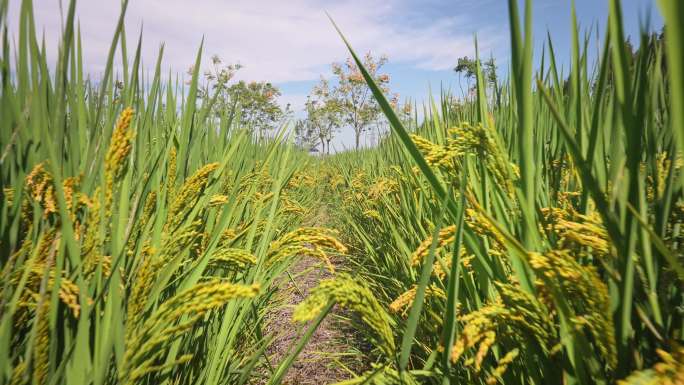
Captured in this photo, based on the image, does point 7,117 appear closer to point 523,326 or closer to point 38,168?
point 38,168

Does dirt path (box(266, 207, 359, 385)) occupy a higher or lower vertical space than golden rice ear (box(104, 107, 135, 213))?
lower

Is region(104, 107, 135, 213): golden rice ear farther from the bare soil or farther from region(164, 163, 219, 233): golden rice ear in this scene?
the bare soil

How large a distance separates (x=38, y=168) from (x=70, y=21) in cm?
29

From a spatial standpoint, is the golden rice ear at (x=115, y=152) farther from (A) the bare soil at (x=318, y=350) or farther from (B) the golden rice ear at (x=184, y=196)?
(A) the bare soil at (x=318, y=350)

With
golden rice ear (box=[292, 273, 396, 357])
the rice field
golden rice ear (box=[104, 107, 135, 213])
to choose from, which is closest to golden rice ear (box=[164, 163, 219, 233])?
the rice field

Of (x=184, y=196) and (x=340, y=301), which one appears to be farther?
(x=184, y=196)

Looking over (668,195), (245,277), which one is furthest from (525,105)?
(245,277)

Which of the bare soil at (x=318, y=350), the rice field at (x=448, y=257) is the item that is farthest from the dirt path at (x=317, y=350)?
the rice field at (x=448, y=257)

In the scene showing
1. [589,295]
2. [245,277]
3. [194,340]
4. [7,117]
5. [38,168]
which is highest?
[7,117]

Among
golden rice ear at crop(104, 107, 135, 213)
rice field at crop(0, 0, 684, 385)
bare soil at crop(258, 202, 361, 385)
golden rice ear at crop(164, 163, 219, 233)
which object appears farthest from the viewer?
bare soil at crop(258, 202, 361, 385)

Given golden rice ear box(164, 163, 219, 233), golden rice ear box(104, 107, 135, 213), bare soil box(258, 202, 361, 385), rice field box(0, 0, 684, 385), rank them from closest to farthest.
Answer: rice field box(0, 0, 684, 385) → golden rice ear box(104, 107, 135, 213) → golden rice ear box(164, 163, 219, 233) → bare soil box(258, 202, 361, 385)

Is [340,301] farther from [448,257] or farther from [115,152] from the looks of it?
[448,257]

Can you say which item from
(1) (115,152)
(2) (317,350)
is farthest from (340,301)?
(2) (317,350)

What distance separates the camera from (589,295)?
0.48m
